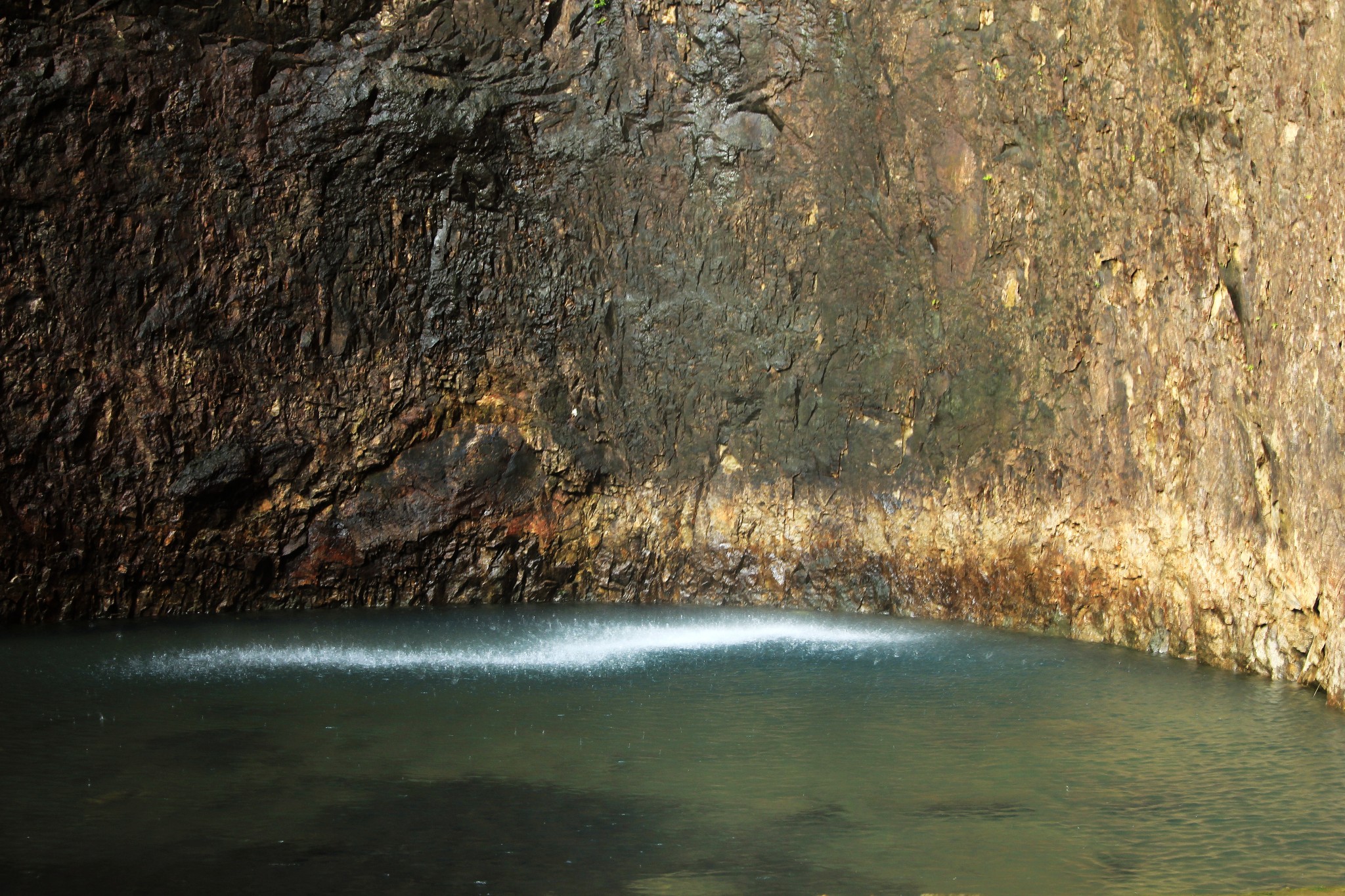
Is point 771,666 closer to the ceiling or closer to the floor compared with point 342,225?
closer to the floor

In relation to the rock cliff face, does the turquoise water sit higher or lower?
lower

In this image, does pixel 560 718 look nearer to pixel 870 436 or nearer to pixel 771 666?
pixel 771 666

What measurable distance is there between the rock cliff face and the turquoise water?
159cm

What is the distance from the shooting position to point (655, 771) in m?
5.24

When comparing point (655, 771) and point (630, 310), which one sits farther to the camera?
point (630, 310)

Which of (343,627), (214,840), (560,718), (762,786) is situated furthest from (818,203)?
(214,840)

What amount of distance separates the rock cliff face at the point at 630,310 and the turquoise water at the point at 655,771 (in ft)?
5.22

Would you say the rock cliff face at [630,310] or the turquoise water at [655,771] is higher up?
the rock cliff face at [630,310]

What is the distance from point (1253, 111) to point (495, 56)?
642 cm

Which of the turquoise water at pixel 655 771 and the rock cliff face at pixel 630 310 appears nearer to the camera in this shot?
the turquoise water at pixel 655 771

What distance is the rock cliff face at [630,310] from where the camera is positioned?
27.5 feet

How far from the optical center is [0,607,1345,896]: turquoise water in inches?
161

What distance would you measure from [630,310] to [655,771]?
21.2 ft

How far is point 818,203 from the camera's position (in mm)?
10711
